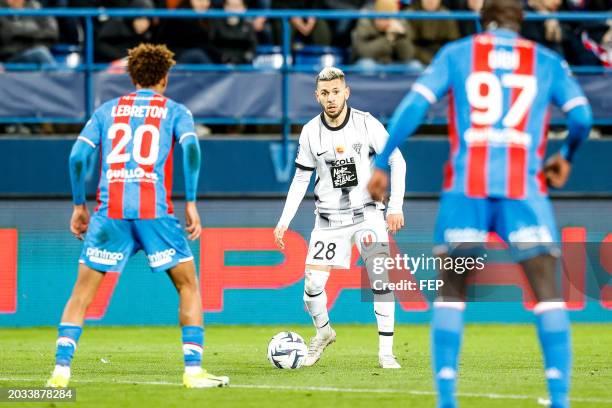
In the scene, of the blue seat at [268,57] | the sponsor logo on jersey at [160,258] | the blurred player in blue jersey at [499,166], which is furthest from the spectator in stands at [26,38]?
the blurred player in blue jersey at [499,166]

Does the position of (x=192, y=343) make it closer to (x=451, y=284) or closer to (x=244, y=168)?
(x=451, y=284)

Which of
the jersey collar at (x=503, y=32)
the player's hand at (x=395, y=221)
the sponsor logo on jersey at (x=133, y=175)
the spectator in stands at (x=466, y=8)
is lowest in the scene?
the sponsor logo on jersey at (x=133, y=175)

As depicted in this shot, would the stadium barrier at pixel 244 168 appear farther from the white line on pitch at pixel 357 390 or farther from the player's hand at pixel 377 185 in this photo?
the player's hand at pixel 377 185

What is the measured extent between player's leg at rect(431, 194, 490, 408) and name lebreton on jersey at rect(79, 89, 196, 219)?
222 centimetres

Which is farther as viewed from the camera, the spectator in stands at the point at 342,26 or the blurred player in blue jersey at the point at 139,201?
the spectator in stands at the point at 342,26

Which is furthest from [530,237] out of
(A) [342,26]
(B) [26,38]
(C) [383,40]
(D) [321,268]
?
(A) [342,26]

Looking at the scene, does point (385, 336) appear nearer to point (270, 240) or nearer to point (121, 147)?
point (121, 147)

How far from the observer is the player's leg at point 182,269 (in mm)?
8055

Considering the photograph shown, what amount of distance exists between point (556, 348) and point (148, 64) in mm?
3271

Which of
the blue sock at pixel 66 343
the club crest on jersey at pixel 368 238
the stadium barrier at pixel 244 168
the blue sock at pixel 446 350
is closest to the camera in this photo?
the blue sock at pixel 446 350

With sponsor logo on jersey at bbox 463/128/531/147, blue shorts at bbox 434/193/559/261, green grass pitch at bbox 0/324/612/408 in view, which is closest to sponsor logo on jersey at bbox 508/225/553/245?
blue shorts at bbox 434/193/559/261

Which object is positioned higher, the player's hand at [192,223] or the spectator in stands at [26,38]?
the spectator in stands at [26,38]

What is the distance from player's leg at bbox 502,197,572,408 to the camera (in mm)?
6375

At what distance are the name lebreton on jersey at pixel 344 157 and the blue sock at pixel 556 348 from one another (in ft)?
12.6
